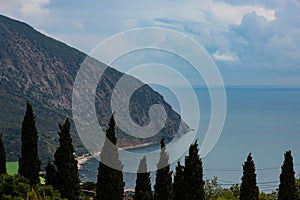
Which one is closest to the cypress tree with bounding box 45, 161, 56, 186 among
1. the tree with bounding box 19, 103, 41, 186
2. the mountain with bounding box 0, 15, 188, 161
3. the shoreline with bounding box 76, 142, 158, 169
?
the tree with bounding box 19, 103, 41, 186

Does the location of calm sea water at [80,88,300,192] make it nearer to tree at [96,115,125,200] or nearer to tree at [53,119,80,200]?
tree at [96,115,125,200]

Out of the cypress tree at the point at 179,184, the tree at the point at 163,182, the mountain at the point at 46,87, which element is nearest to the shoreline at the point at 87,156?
the mountain at the point at 46,87

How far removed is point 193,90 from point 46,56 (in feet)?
392

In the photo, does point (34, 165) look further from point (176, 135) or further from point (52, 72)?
point (52, 72)

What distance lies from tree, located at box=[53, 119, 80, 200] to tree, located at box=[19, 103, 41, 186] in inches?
36.6

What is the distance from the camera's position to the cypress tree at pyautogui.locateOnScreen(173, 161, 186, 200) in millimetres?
18217

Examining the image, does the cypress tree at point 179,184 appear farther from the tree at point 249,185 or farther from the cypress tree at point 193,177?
the tree at point 249,185

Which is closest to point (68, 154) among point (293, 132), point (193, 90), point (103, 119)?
point (193, 90)

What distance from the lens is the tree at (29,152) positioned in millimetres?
18109

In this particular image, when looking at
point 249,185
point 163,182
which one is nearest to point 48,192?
point 163,182

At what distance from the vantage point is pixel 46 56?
133 meters

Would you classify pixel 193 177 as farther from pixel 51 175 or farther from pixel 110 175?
pixel 51 175

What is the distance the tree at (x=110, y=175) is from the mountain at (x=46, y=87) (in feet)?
261

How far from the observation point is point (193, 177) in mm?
18000
